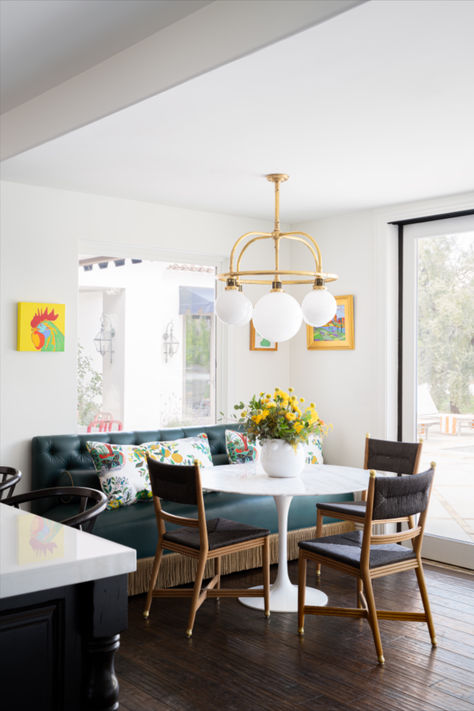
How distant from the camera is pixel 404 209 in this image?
5.02 m

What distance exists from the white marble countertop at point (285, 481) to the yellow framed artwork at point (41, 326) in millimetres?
1353

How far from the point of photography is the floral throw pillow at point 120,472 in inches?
165

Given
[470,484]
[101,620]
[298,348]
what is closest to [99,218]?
[298,348]

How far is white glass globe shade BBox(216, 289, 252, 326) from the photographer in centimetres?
382

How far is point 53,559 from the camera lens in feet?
5.13

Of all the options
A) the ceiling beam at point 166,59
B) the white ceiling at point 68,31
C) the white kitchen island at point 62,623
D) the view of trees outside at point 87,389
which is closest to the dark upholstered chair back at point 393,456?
the view of trees outside at point 87,389

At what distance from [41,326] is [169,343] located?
44.7 inches

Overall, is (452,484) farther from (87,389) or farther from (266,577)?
(87,389)

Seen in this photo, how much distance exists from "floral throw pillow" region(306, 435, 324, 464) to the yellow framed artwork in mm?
1915

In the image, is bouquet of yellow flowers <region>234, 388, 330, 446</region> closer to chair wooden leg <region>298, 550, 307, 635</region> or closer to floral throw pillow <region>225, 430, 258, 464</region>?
chair wooden leg <region>298, 550, 307, 635</region>

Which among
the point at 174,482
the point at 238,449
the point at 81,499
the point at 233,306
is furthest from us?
the point at 238,449

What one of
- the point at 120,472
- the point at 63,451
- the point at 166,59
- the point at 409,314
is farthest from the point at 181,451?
the point at 166,59

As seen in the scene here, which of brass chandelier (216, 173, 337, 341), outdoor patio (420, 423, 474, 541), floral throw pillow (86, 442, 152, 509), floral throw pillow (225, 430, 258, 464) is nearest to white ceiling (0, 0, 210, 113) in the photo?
brass chandelier (216, 173, 337, 341)

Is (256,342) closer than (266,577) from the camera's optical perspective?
No
